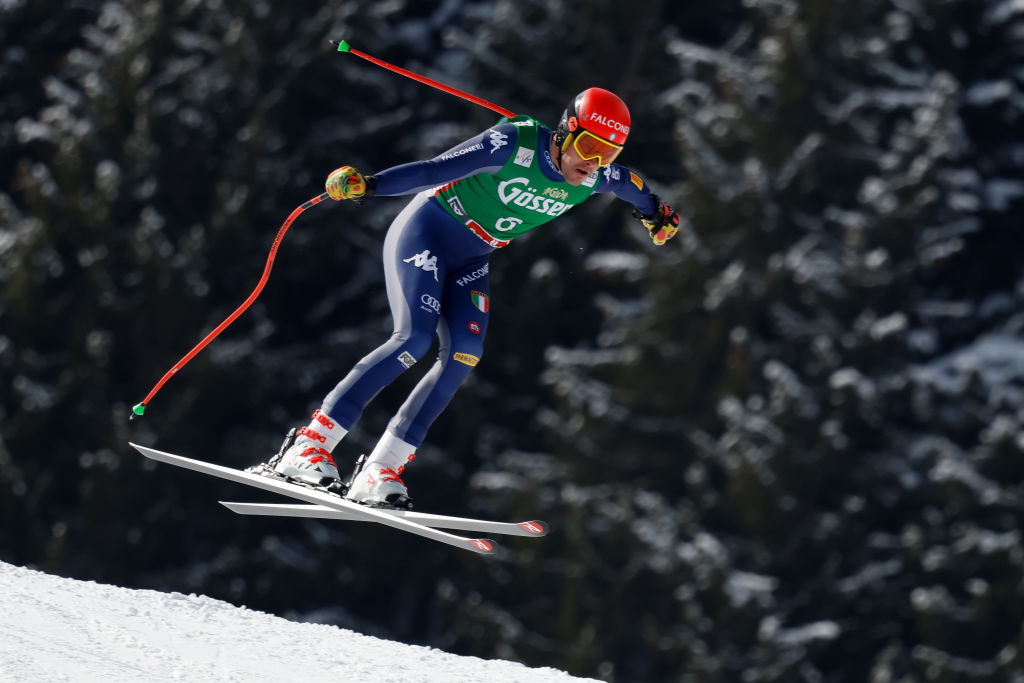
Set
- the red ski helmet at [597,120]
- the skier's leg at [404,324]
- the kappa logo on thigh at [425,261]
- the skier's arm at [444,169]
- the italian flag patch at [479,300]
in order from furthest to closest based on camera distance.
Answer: the italian flag patch at [479,300]
the kappa logo on thigh at [425,261]
the skier's leg at [404,324]
the red ski helmet at [597,120]
the skier's arm at [444,169]

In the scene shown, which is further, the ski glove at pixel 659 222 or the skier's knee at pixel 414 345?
the ski glove at pixel 659 222

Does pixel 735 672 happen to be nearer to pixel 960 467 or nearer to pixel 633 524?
pixel 633 524

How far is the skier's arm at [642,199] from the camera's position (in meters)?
6.44

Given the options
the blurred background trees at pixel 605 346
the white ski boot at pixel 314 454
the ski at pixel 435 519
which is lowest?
the blurred background trees at pixel 605 346

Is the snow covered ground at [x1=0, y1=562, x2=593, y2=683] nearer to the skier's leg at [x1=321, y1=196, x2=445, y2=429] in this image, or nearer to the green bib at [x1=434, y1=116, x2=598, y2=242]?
the skier's leg at [x1=321, y1=196, x2=445, y2=429]

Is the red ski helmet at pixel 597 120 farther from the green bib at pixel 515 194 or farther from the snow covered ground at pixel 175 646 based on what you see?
the snow covered ground at pixel 175 646

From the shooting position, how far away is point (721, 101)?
18.4 meters

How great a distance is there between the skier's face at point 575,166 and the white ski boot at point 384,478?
4.34 ft

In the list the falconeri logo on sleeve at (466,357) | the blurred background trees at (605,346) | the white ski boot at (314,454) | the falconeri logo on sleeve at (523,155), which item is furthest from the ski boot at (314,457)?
the blurred background trees at (605,346)

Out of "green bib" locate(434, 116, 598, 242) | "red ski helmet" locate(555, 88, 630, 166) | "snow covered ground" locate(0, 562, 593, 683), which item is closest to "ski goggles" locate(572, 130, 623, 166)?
"red ski helmet" locate(555, 88, 630, 166)

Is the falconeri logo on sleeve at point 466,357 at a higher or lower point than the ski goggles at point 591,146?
lower

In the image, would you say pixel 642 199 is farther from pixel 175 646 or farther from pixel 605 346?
pixel 605 346

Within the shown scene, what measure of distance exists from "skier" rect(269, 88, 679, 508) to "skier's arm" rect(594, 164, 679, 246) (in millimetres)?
17

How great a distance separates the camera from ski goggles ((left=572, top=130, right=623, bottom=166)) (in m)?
5.91
